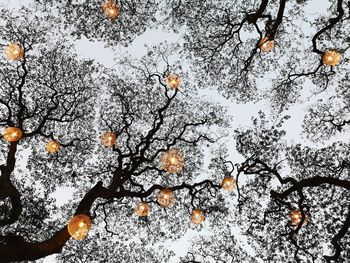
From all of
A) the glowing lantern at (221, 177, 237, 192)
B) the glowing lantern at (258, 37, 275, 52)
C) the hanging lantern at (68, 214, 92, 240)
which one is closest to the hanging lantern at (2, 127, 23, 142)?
the hanging lantern at (68, 214, 92, 240)

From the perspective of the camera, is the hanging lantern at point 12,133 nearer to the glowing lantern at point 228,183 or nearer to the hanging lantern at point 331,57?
the glowing lantern at point 228,183

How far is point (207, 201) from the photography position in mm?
13938

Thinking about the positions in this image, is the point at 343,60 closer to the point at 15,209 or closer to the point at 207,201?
the point at 207,201

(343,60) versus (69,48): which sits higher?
(343,60)

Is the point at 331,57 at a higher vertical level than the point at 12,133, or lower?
higher

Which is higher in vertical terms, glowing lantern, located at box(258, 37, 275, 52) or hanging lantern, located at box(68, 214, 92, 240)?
glowing lantern, located at box(258, 37, 275, 52)

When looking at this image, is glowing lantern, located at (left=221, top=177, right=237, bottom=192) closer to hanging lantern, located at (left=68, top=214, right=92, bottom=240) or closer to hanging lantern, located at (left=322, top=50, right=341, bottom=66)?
Result: hanging lantern, located at (left=68, top=214, right=92, bottom=240)

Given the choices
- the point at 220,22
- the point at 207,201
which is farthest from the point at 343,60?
the point at 207,201

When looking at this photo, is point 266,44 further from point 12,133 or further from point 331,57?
point 12,133

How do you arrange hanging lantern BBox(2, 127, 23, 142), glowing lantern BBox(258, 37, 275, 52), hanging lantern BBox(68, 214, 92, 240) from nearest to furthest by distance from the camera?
1. hanging lantern BBox(68, 214, 92, 240)
2. hanging lantern BBox(2, 127, 23, 142)
3. glowing lantern BBox(258, 37, 275, 52)

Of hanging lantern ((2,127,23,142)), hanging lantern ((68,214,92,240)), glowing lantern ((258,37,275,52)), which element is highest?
glowing lantern ((258,37,275,52))

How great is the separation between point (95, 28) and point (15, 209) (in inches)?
271

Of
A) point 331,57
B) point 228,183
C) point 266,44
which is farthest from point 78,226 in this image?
point 331,57

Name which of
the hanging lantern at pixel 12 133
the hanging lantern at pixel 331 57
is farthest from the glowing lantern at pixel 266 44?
the hanging lantern at pixel 12 133
